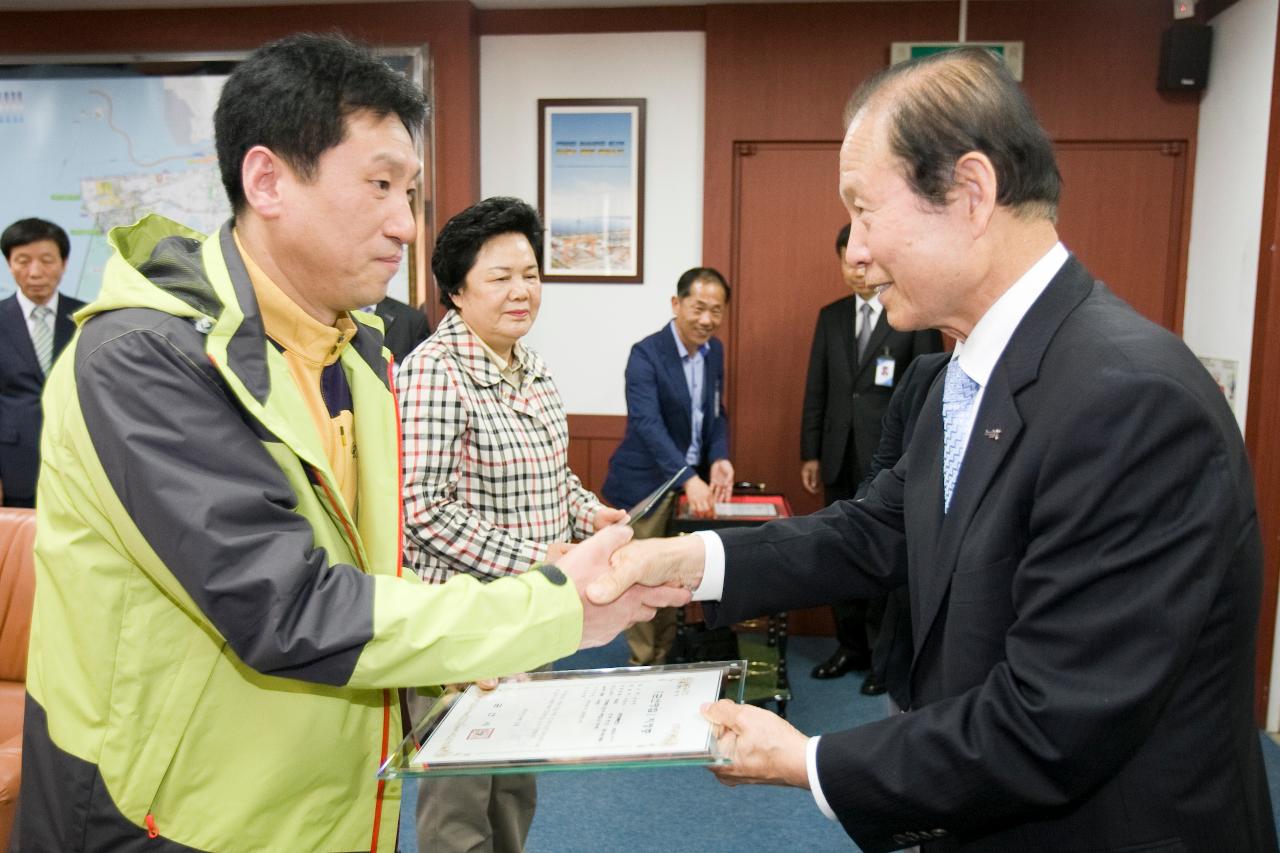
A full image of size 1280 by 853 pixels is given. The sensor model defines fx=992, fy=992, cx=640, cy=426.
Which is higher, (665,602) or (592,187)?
(592,187)

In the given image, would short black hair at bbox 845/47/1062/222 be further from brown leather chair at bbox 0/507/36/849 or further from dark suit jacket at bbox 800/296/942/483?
dark suit jacket at bbox 800/296/942/483

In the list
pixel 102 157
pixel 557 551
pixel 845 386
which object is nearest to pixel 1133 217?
pixel 845 386

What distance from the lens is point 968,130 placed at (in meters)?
1.18

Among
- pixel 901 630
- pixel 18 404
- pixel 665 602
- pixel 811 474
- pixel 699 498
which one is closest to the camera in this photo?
pixel 901 630

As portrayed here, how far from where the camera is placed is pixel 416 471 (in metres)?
2.18

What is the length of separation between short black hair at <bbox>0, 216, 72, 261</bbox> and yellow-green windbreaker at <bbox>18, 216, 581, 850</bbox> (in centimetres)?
359

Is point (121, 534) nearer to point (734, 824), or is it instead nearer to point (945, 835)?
point (945, 835)

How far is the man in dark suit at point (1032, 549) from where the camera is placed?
1.02 m

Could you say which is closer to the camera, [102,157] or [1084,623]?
[1084,623]

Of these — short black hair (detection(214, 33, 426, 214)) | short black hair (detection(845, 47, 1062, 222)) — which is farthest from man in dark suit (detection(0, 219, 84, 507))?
short black hair (detection(845, 47, 1062, 222))

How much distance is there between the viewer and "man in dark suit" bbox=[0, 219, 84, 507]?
407cm

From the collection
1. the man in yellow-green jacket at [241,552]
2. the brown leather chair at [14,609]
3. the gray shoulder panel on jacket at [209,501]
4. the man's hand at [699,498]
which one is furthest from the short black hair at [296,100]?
the man's hand at [699,498]

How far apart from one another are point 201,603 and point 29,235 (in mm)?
4008

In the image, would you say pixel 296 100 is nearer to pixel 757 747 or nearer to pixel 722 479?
pixel 757 747
